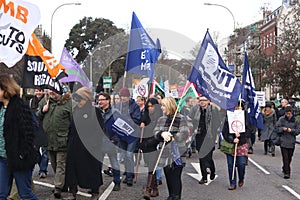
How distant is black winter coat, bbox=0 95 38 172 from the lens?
569 cm

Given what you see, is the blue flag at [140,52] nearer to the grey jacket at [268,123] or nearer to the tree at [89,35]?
the grey jacket at [268,123]

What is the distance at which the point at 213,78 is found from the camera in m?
9.24

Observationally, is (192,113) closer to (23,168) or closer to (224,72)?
(224,72)

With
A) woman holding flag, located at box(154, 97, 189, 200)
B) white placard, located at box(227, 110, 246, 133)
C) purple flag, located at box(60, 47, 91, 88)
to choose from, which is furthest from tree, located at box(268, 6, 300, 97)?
woman holding flag, located at box(154, 97, 189, 200)

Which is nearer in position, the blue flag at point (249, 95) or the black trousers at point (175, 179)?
the black trousers at point (175, 179)

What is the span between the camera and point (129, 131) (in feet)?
30.8

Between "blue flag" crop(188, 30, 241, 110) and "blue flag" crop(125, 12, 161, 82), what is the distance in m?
2.09

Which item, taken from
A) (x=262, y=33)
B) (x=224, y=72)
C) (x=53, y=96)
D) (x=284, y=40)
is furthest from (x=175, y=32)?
(x=262, y=33)

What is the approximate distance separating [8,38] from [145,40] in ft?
15.4

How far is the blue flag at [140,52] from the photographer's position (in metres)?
11.1

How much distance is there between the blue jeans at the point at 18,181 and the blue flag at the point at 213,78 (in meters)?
3.90

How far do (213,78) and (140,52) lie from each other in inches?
101

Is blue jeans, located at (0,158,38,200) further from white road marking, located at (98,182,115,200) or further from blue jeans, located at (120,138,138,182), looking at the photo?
blue jeans, located at (120,138,138,182)

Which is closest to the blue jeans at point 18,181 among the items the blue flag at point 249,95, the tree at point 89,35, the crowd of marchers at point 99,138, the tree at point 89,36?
the crowd of marchers at point 99,138
